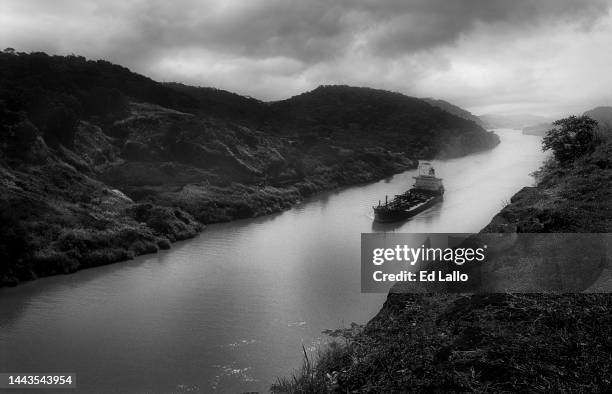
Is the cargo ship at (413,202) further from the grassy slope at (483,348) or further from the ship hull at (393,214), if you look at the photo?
the grassy slope at (483,348)

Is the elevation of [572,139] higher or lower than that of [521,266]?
higher

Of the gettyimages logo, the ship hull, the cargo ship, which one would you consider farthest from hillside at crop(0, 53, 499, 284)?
the gettyimages logo

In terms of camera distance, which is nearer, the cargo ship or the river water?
the river water

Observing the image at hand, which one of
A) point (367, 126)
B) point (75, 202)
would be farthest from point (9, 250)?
point (367, 126)

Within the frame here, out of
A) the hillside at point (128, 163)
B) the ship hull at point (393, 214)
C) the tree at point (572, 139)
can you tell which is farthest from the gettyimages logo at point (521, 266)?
the ship hull at point (393, 214)

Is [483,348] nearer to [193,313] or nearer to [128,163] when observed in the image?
[193,313]

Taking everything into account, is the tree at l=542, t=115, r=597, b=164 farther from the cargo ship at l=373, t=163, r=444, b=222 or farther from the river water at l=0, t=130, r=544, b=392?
the cargo ship at l=373, t=163, r=444, b=222

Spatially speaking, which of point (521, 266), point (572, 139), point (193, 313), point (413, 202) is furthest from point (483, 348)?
point (413, 202)
